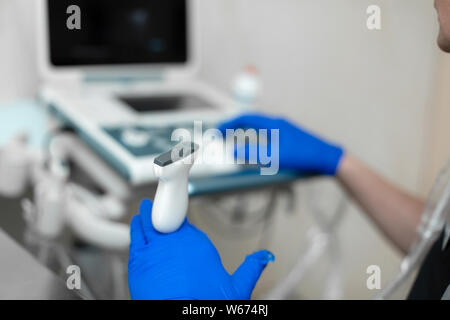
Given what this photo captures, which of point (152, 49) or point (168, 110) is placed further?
point (152, 49)

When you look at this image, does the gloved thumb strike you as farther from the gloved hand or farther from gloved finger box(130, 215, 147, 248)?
the gloved hand

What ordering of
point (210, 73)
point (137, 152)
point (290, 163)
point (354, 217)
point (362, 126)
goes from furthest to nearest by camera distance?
point (210, 73)
point (354, 217)
point (362, 126)
point (290, 163)
point (137, 152)

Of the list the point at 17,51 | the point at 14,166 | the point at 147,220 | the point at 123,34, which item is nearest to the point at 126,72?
the point at 123,34

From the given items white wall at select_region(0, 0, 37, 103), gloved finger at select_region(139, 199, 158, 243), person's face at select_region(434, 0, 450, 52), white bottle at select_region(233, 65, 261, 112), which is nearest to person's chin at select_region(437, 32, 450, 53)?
person's face at select_region(434, 0, 450, 52)

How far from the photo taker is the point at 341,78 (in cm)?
134

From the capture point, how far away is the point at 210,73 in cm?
176

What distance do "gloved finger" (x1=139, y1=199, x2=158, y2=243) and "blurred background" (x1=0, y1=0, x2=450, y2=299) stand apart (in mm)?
410

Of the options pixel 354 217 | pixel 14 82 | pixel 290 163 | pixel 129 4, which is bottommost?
pixel 354 217

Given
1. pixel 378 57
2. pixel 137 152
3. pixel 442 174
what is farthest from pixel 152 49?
pixel 442 174

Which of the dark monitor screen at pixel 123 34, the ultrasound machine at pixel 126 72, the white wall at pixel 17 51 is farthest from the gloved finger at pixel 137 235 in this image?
the white wall at pixel 17 51

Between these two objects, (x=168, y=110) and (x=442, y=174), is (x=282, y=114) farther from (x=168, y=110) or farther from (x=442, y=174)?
(x=442, y=174)

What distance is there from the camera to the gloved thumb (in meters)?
0.49

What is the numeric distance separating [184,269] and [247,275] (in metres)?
0.06

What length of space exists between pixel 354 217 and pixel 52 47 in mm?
947
